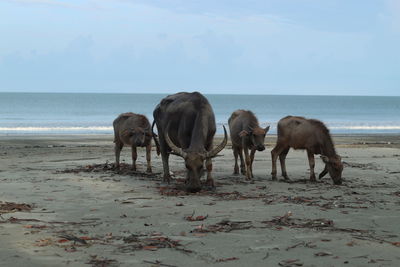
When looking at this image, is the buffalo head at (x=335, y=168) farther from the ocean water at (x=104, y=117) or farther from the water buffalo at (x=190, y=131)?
the ocean water at (x=104, y=117)

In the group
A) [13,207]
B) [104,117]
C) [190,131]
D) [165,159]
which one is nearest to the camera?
[13,207]

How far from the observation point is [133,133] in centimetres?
1648

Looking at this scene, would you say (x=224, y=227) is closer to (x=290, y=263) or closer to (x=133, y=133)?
(x=290, y=263)

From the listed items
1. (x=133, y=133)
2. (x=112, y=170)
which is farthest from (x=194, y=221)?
(x=112, y=170)

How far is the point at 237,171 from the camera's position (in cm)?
1647

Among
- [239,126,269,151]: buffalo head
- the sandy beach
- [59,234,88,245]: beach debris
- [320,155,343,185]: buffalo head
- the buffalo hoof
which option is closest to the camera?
the sandy beach

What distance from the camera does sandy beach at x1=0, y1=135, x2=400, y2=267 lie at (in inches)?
277

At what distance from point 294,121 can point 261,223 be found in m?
7.09

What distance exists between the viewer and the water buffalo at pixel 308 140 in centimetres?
1493

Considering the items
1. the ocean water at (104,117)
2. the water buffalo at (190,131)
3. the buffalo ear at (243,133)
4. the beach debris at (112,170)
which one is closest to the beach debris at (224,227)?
the water buffalo at (190,131)

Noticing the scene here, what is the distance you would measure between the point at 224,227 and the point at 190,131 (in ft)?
16.4

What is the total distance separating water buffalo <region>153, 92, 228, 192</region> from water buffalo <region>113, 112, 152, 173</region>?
143cm

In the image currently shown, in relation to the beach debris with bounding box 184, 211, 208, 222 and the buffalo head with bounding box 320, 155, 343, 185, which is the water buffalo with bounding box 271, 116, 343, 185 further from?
the beach debris with bounding box 184, 211, 208, 222

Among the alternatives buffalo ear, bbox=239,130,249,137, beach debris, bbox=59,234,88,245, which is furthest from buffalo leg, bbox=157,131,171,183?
beach debris, bbox=59,234,88,245
